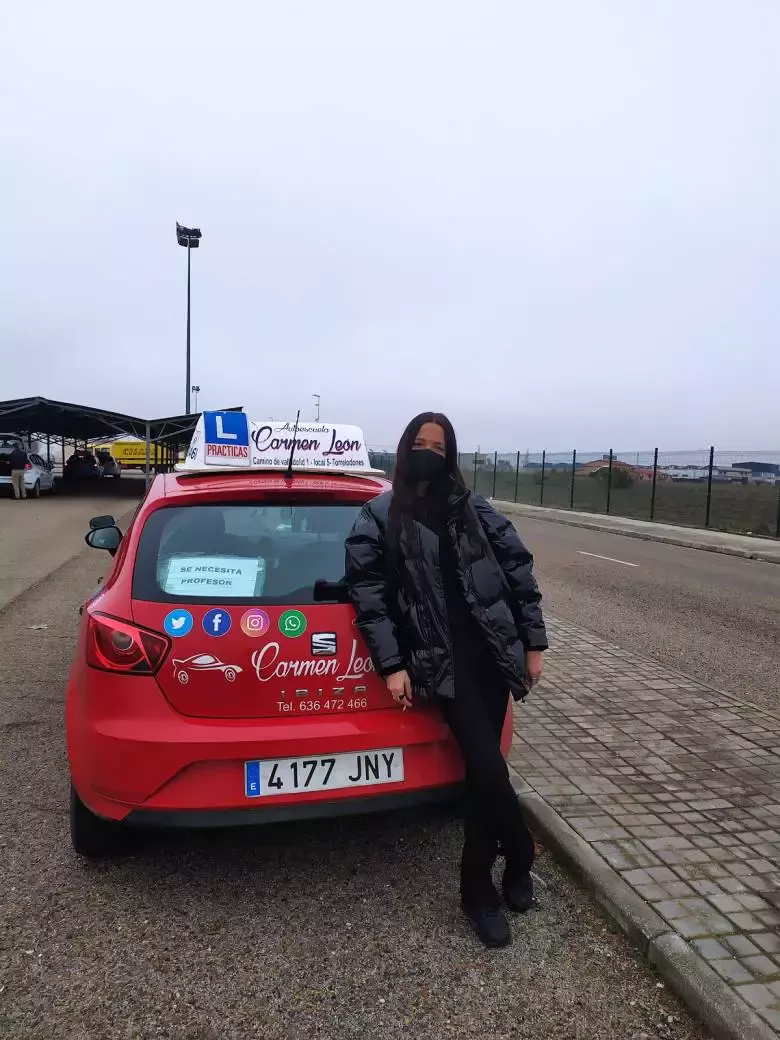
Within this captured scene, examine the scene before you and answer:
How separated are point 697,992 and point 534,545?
45.4ft

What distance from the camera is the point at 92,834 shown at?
10.1 ft

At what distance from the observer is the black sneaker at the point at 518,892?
2.86 meters

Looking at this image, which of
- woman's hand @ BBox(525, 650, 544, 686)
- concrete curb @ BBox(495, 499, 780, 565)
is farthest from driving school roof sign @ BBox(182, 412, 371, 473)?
concrete curb @ BBox(495, 499, 780, 565)

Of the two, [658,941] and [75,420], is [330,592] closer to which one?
[658,941]

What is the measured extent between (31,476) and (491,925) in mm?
27989

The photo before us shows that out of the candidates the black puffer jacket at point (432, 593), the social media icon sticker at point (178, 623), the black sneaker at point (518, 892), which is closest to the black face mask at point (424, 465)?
the black puffer jacket at point (432, 593)

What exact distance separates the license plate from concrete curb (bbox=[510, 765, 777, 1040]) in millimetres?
859

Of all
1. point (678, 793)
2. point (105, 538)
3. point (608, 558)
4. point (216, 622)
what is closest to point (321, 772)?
point (216, 622)

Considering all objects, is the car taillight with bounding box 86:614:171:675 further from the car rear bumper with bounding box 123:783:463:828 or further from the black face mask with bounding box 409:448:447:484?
the black face mask with bounding box 409:448:447:484

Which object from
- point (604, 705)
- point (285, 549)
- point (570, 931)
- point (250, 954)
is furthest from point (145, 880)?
point (604, 705)

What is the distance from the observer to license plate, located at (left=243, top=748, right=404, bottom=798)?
8.99ft

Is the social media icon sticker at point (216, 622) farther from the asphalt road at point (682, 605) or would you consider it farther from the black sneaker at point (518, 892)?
the asphalt road at point (682, 605)

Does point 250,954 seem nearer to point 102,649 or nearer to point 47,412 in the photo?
point 102,649

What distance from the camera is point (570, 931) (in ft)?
9.06
